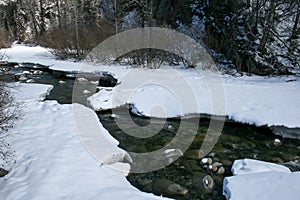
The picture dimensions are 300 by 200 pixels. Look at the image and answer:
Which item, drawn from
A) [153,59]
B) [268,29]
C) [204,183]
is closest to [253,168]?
[204,183]

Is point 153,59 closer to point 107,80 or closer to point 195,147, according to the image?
point 107,80

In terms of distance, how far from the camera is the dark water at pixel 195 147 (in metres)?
5.02

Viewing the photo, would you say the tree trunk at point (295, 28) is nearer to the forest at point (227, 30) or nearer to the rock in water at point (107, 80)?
the forest at point (227, 30)

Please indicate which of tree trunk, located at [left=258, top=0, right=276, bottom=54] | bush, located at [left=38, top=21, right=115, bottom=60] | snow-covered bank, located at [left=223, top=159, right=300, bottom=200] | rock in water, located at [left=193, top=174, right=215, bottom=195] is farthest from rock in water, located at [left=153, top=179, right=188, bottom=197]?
bush, located at [left=38, top=21, right=115, bottom=60]

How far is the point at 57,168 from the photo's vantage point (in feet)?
15.2

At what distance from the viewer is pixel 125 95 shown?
934 centimetres

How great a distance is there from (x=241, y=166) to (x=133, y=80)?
276 inches

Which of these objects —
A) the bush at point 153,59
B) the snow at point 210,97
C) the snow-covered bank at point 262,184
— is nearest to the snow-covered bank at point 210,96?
the snow at point 210,97

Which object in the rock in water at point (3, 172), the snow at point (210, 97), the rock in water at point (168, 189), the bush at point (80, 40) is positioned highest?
the bush at point (80, 40)

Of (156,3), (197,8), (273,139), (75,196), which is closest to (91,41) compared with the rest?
(156,3)

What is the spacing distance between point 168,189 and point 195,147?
1.79 m

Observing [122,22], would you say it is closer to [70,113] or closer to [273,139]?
[70,113]

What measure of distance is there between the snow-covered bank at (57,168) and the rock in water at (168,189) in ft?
1.83

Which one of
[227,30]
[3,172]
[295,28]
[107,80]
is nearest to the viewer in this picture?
[3,172]
